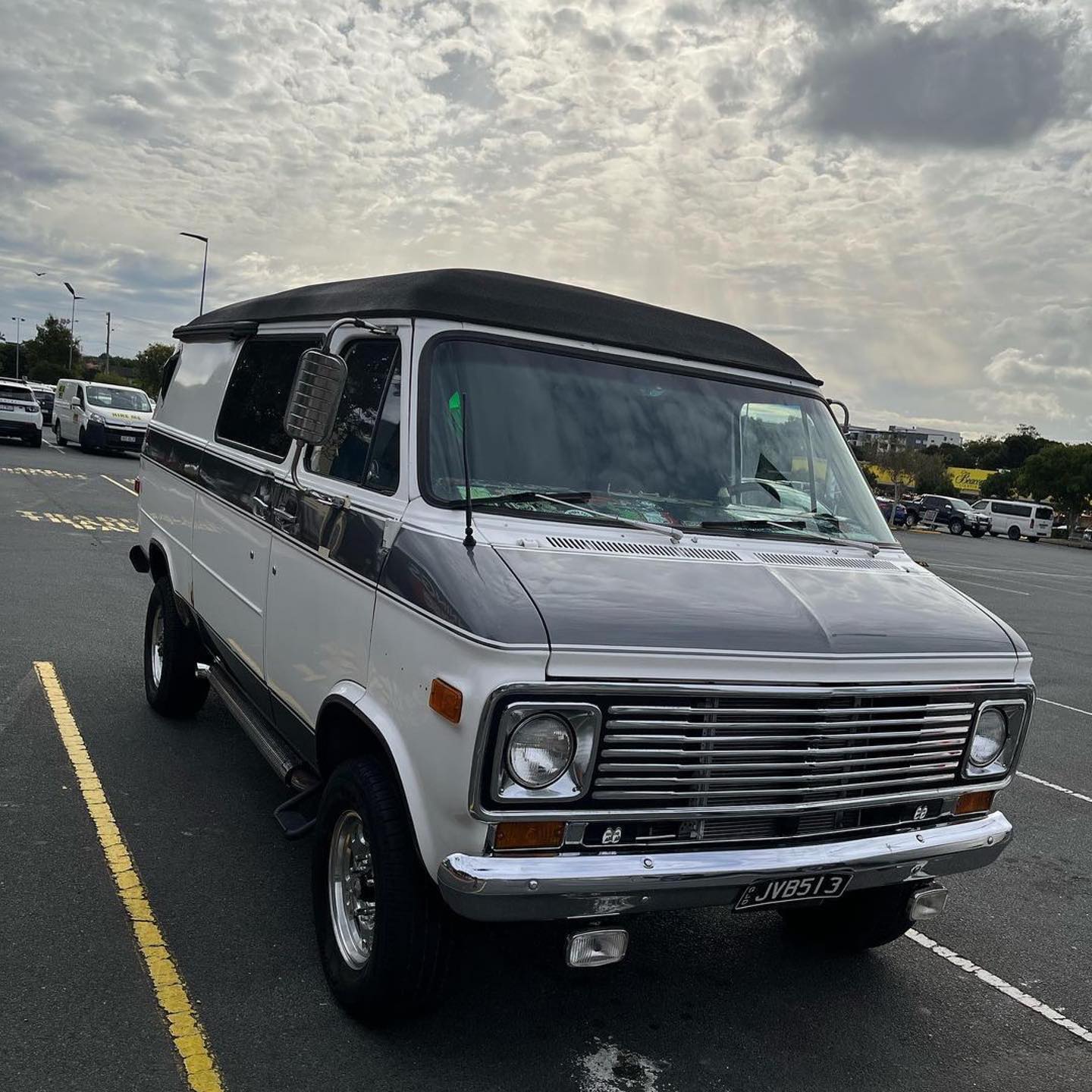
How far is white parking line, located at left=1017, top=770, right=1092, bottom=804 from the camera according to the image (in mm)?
6602

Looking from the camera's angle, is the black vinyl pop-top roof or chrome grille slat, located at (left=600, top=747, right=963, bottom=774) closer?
chrome grille slat, located at (left=600, top=747, right=963, bottom=774)

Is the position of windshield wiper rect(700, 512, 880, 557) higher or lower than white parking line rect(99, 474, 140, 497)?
higher

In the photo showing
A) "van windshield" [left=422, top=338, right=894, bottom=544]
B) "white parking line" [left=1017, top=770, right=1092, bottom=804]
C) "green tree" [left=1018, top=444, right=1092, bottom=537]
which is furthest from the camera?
"green tree" [left=1018, top=444, right=1092, bottom=537]

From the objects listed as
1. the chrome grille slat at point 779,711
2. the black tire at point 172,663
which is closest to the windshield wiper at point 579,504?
the chrome grille slat at point 779,711

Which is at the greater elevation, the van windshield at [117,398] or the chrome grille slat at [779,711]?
the chrome grille slat at [779,711]

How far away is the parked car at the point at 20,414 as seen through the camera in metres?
29.2

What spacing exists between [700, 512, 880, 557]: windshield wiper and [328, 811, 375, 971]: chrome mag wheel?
161cm

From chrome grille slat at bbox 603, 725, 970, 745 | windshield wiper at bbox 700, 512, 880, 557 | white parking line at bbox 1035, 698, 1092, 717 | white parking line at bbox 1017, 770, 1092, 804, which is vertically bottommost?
white parking line at bbox 1017, 770, 1092, 804

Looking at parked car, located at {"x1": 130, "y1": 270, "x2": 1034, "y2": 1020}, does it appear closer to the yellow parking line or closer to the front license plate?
the front license plate

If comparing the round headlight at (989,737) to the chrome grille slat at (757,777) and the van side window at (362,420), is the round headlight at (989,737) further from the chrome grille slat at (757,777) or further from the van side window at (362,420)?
the van side window at (362,420)

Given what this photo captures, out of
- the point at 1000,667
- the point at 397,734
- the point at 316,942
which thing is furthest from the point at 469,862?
the point at 1000,667

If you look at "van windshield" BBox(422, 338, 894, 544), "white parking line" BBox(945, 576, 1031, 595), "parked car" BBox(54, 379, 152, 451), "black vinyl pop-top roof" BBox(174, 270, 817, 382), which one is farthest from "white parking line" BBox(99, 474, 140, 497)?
"van windshield" BBox(422, 338, 894, 544)

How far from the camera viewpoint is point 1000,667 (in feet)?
11.3

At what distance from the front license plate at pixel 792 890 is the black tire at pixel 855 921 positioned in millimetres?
669
